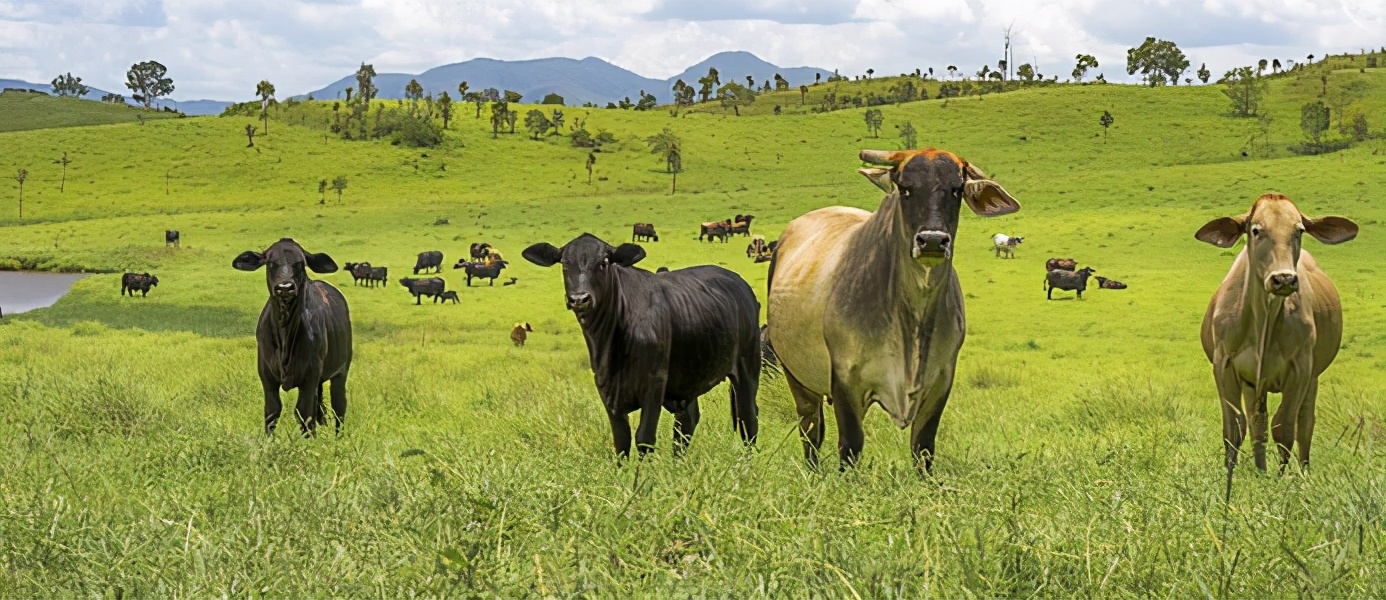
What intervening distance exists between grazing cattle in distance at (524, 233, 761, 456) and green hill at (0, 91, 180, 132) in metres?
112

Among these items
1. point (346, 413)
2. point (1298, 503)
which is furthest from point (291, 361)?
point (1298, 503)

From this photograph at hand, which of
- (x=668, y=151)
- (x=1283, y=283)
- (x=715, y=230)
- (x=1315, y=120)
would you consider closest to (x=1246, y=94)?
(x=1315, y=120)

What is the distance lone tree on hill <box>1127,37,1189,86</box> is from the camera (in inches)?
5251

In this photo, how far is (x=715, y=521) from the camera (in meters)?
4.32

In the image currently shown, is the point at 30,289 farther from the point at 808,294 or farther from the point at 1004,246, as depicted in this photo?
the point at 808,294

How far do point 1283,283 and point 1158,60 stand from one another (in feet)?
462

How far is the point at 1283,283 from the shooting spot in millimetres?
6906

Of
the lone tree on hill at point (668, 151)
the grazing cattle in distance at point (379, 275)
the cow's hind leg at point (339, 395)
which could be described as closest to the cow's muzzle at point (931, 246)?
the cow's hind leg at point (339, 395)

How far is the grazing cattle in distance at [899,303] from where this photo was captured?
5535 millimetres

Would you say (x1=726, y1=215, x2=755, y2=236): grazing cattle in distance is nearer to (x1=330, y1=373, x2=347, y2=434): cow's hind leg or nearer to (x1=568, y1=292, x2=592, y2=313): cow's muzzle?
(x1=330, y1=373, x2=347, y2=434): cow's hind leg

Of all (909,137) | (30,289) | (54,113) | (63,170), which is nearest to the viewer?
(30,289)

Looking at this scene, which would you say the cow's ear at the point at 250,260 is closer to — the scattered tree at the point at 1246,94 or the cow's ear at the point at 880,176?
the cow's ear at the point at 880,176

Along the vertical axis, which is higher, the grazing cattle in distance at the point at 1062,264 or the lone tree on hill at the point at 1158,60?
the lone tree on hill at the point at 1158,60

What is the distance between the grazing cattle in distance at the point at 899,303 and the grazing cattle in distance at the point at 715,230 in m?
41.7
